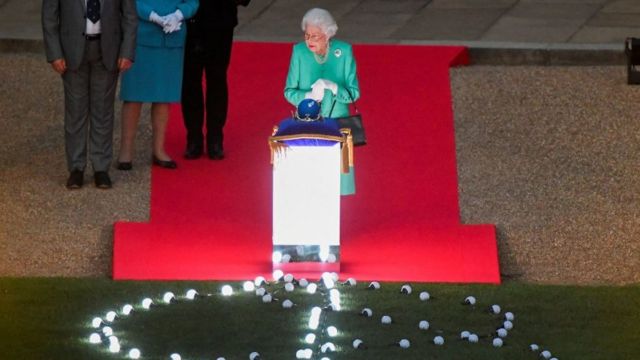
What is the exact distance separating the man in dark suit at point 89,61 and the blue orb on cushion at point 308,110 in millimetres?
1948

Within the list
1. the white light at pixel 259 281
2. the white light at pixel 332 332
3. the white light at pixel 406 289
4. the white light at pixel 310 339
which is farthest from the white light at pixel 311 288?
the white light at pixel 310 339

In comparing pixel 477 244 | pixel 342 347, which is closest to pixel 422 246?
pixel 477 244

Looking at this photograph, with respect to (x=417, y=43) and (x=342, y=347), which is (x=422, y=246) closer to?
(x=342, y=347)

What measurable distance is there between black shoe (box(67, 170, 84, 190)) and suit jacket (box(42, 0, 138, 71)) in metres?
0.85

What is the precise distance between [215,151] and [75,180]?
→ 3.84 feet

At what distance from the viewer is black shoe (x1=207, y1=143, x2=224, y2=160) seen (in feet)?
47.8

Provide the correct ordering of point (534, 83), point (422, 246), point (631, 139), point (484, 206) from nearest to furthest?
point (422, 246)
point (484, 206)
point (631, 139)
point (534, 83)

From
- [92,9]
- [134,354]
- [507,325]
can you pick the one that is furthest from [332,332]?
[92,9]

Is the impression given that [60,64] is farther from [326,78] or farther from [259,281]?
[259,281]

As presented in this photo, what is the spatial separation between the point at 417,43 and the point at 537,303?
6047 millimetres

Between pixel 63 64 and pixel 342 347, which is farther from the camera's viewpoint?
pixel 63 64

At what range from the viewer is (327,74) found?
1275 centimetres

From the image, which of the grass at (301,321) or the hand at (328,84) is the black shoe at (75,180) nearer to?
the grass at (301,321)

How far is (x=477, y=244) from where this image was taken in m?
13.1
